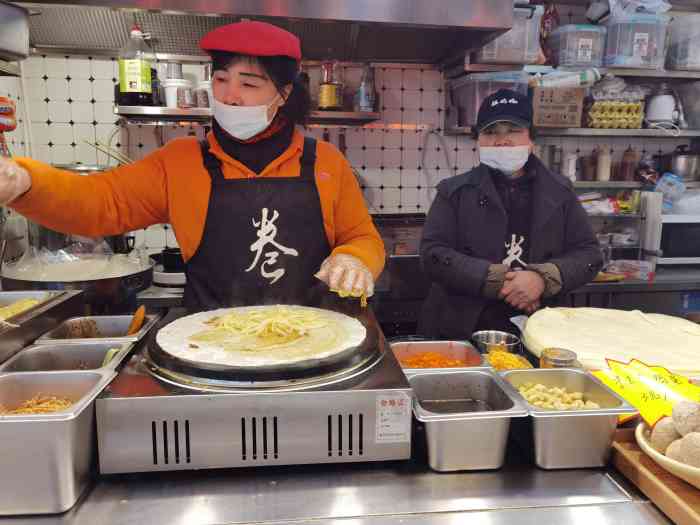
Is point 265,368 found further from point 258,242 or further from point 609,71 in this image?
point 609,71

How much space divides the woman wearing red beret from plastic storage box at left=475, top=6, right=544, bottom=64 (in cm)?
200

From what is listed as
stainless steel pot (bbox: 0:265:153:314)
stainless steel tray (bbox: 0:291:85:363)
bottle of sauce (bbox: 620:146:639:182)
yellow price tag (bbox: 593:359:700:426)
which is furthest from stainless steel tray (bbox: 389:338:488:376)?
bottle of sauce (bbox: 620:146:639:182)

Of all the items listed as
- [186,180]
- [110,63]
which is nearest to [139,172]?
[186,180]

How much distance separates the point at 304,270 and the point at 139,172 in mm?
615

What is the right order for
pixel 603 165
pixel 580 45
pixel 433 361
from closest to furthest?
pixel 433 361, pixel 580 45, pixel 603 165

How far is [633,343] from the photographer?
5.27ft

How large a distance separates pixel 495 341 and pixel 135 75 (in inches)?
101

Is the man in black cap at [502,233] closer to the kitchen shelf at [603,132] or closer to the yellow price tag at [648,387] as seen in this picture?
the yellow price tag at [648,387]

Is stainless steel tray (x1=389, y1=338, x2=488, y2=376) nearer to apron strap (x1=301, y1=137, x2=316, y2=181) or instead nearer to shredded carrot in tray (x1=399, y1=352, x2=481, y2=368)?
shredded carrot in tray (x1=399, y1=352, x2=481, y2=368)

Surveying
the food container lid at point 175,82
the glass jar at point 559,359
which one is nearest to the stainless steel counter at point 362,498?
the glass jar at point 559,359

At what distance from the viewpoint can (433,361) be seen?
1497 mm

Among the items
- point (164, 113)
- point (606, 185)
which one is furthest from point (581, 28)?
point (164, 113)

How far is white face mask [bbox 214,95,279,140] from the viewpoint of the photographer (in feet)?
5.78

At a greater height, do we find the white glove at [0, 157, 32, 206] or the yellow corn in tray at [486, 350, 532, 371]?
the white glove at [0, 157, 32, 206]
